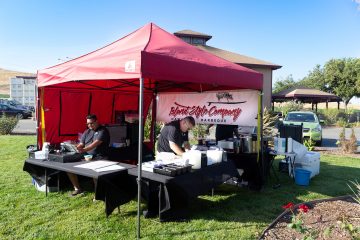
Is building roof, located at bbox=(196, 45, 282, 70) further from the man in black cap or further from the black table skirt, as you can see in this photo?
the black table skirt

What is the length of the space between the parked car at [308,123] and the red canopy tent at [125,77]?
21.8 feet

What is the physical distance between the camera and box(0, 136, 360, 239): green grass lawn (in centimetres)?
341

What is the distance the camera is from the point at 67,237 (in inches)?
130

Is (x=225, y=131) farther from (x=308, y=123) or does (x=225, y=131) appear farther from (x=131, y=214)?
(x=308, y=123)

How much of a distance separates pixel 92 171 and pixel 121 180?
41 centimetres

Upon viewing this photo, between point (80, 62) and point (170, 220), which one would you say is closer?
point (170, 220)

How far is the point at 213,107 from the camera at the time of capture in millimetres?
6145

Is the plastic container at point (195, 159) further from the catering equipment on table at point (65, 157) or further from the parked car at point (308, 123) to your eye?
the parked car at point (308, 123)

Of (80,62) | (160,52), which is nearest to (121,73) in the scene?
(160,52)

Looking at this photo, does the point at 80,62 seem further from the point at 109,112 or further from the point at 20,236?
the point at 109,112

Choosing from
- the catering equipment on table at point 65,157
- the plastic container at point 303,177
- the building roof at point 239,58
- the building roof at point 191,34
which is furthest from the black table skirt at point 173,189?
the building roof at point 191,34

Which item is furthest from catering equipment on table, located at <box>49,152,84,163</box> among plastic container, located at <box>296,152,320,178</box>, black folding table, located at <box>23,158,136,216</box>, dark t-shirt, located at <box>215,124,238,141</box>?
plastic container, located at <box>296,152,320,178</box>

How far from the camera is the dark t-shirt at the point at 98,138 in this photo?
4781 mm

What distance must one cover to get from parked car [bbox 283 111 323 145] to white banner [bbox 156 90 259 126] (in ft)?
20.8
